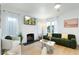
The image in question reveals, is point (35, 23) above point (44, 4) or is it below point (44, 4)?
below

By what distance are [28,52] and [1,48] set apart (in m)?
0.41

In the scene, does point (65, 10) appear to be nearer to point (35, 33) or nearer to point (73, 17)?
point (73, 17)

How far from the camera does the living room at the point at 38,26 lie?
1502 mm

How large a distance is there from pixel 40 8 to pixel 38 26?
1.07ft

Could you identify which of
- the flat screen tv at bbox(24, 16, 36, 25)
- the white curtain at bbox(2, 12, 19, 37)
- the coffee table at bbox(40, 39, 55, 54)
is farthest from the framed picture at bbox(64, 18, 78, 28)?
the white curtain at bbox(2, 12, 19, 37)

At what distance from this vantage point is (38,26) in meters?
1.67

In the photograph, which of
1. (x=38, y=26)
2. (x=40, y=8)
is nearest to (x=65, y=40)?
(x=38, y=26)

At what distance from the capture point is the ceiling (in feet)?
4.57

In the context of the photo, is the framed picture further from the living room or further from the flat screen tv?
the flat screen tv

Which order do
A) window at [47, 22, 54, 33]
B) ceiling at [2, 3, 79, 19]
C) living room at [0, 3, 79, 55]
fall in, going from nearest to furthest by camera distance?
ceiling at [2, 3, 79, 19]
living room at [0, 3, 79, 55]
window at [47, 22, 54, 33]

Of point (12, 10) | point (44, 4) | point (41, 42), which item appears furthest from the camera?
point (41, 42)

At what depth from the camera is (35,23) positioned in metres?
1.68

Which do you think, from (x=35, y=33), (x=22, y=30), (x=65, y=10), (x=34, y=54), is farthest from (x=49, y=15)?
(x=34, y=54)

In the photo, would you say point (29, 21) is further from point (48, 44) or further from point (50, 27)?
point (48, 44)
